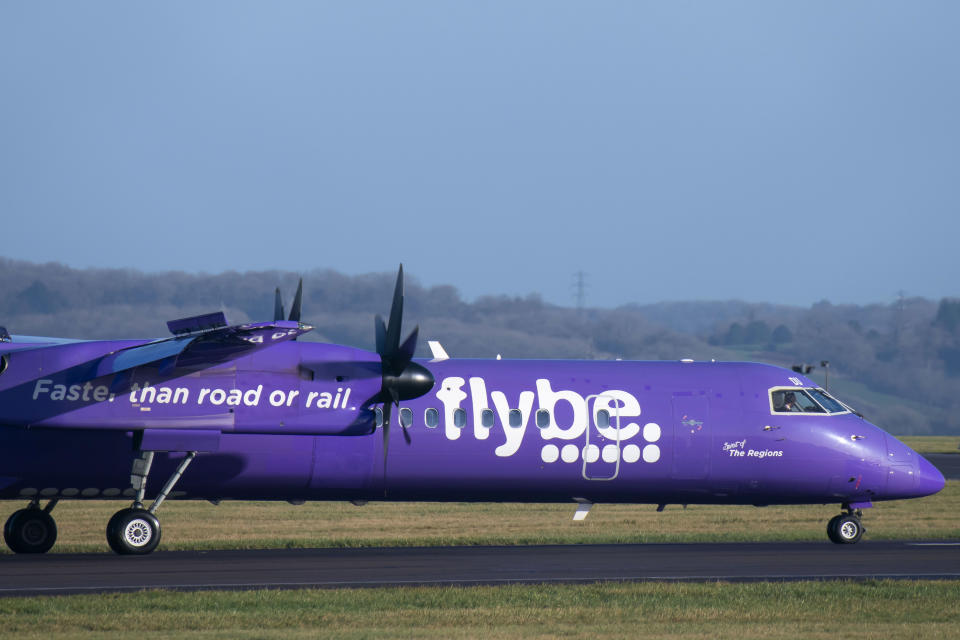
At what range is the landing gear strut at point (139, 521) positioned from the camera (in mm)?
22031

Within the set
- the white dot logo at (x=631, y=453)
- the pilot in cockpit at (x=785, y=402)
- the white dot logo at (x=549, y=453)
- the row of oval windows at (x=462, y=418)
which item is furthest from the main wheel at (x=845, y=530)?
the white dot logo at (x=549, y=453)

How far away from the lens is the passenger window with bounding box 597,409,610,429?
24.1 meters

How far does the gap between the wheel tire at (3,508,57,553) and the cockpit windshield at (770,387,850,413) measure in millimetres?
14770

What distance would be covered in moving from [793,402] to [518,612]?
10571 millimetres

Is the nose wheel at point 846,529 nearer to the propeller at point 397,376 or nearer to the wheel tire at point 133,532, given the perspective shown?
the propeller at point 397,376

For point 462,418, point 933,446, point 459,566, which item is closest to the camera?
point 459,566

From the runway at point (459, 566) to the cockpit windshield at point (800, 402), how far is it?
286 centimetres

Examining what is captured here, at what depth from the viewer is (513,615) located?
16812 millimetres

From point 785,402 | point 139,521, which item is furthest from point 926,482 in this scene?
point 139,521

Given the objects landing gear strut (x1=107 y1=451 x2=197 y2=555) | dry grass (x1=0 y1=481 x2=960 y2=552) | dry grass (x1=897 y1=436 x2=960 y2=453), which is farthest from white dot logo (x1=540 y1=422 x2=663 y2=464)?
dry grass (x1=897 y1=436 x2=960 y2=453)

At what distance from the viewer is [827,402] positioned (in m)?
25.5

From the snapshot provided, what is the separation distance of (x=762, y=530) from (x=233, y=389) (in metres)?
15.1

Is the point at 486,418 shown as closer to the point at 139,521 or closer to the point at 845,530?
the point at 139,521

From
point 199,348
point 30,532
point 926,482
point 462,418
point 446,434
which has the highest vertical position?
point 199,348
